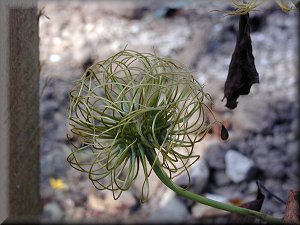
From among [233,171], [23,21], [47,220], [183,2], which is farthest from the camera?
[183,2]

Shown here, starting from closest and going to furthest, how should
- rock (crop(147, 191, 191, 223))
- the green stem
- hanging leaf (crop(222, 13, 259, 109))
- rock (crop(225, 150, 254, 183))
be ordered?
the green stem
hanging leaf (crop(222, 13, 259, 109))
rock (crop(147, 191, 191, 223))
rock (crop(225, 150, 254, 183))

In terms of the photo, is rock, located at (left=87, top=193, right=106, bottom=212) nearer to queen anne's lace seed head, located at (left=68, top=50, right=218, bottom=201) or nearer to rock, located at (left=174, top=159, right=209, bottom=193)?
rock, located at (left=174, top=159, right=209, bottom=193)

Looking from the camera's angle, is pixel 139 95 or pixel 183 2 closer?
pixel 139 95

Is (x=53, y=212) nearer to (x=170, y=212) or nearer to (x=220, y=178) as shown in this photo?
(x=170, y=212)

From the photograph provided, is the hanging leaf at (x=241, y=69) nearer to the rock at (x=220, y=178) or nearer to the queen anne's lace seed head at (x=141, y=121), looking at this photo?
the queen anne's lace seed head at (x=141, y=121)

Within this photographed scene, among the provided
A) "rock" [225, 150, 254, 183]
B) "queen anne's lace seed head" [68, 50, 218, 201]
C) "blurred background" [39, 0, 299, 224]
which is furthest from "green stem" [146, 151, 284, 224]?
"rock" [225, 150, 254, 183]

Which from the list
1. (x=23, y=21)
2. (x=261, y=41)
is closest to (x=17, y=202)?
(x=23, y=21)
